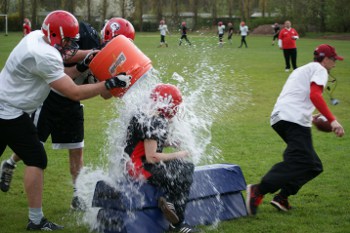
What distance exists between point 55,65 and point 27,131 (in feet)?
2.55

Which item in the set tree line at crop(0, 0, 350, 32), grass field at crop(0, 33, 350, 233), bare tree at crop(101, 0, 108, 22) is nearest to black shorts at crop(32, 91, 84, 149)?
grass field at crop(0, 33, 350, 233)

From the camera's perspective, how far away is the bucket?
17.4 ft

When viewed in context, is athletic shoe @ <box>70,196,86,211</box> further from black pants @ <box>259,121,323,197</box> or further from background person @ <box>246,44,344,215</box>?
black pants @ <box>259,121,323,197</box>

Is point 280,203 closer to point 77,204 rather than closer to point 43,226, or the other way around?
point 77,204

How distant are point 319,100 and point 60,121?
2.83m

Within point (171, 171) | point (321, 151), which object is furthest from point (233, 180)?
point (321, 151)

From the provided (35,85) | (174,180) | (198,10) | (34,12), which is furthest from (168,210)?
(198,10)

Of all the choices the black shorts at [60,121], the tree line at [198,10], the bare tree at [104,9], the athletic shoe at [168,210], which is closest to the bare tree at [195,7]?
the tree line at [198,10]

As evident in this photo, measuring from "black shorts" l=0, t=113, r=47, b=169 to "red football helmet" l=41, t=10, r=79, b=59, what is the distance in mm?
754

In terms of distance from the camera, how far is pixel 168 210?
5.15 meters

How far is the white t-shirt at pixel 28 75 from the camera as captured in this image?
499cm

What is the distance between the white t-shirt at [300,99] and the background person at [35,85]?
195 centimetres

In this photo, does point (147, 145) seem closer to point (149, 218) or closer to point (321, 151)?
point (149, 218)

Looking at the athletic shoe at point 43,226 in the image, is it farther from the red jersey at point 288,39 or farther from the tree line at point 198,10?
the tree line at point 198,10
